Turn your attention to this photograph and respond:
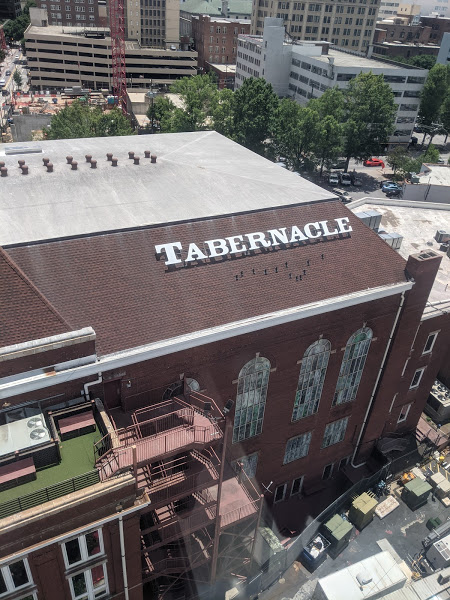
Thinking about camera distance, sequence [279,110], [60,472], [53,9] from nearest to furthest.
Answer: [60,472] → [279,110] → [53,9]

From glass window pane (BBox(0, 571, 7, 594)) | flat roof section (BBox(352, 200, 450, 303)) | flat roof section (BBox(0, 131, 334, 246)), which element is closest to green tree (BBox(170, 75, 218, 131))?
flat roof section (BBox(352, 200, 450, 303))

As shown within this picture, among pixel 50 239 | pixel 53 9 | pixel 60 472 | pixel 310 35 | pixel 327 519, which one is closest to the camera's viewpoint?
pixel 60 472

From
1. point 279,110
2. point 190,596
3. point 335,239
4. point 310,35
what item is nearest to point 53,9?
point 310,35

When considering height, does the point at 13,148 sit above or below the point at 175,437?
above

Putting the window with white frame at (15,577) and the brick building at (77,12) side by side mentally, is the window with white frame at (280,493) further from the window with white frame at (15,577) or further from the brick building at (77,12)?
the brick building at (77,12)

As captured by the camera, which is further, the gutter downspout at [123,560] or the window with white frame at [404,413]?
the window with white frame at [404,413]

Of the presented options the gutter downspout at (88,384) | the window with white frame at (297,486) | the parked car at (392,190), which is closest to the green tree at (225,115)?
the parked car at (392,190)

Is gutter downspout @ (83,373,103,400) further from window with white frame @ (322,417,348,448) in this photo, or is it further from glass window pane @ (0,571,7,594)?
Answer: window with white frame @ (322,417,348,448)

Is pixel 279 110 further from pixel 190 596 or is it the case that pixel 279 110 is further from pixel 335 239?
pixel 190 596
